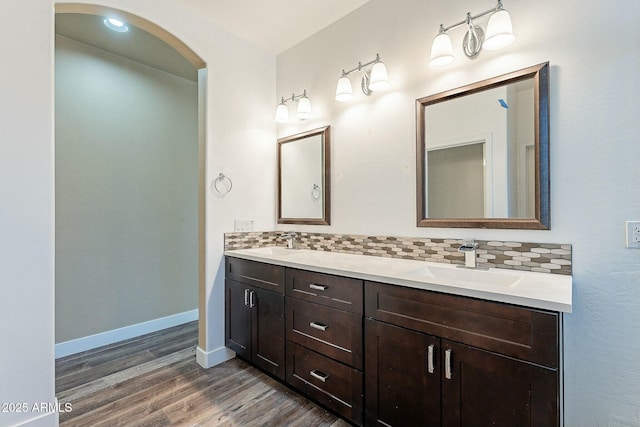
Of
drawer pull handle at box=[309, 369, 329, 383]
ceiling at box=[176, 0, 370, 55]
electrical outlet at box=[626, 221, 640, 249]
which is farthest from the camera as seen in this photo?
ceiling at box=[176, 0, 370, 55]

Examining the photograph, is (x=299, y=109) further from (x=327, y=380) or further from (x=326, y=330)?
(x=327, y=380)

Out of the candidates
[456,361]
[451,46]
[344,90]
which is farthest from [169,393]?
[451,46]

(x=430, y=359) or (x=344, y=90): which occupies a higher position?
(x=344, y=90)

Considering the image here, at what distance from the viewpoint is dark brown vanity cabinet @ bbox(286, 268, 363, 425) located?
1.54 meters

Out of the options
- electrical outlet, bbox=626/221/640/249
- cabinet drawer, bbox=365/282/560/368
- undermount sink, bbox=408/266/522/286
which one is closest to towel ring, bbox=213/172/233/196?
cabinet drawer, bbox=365/282/560/368

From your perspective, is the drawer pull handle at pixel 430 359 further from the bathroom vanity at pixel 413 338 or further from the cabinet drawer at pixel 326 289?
the cabinet drawer at pixel 326 289

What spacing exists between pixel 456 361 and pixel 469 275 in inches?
20.4

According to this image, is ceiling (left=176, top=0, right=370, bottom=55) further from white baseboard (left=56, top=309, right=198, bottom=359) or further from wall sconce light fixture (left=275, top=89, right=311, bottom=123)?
white baseboard (left=56, top=309, right=198, bottom=359)

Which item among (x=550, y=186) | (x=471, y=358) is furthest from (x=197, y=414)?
(x=550, y=186)

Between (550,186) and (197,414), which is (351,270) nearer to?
(550,186)

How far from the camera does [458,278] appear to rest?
5.29 ft

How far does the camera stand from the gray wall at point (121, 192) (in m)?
2.47

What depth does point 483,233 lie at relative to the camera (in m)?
1.63

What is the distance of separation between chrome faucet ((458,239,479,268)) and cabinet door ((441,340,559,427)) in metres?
0.54
